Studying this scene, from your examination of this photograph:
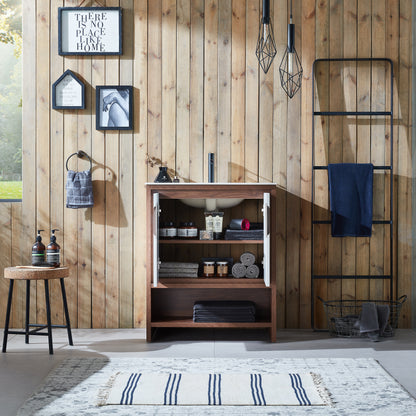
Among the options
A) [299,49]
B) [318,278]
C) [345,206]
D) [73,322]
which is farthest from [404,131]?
[73,322]

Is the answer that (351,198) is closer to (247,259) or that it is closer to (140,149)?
(247,259)

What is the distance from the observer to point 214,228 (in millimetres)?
3768

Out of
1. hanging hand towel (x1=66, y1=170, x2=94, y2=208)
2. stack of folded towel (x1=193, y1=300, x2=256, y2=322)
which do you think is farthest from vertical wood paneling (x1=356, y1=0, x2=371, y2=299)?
hanging hand towel (x1=66, y1=170, x2=94, y2=208)

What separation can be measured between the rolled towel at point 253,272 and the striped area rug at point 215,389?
3.18 ft

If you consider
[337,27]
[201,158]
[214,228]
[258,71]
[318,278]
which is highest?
[337,27]

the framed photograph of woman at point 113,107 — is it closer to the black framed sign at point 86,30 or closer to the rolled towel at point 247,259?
the black framed sign at point 86,30

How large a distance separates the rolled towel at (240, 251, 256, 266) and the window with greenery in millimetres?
1892

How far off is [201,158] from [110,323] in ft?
4.83

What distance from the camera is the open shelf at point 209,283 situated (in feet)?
12.0

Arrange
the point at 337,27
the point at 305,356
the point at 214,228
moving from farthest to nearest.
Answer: the point at 337,27 < the point at 214,228 < the point at 305,356

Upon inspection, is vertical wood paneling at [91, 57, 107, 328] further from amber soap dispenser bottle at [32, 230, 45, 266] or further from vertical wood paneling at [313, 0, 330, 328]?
vertical wood paneling at [313, 0, 330, 328]

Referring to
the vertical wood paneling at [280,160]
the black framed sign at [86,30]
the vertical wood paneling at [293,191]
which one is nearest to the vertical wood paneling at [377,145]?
the vertical wood paneling at [293,191]

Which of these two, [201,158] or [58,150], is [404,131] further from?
[58,150]

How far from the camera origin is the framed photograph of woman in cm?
407
